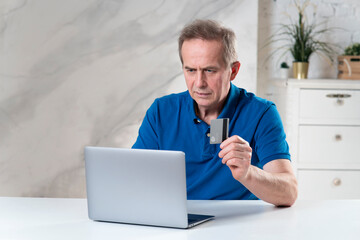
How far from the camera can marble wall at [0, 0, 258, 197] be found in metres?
3.20

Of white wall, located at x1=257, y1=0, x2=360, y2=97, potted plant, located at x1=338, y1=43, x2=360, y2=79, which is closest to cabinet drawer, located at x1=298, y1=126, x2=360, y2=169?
potted plant, located at x1=338, y1=43, x2=360, y2=79

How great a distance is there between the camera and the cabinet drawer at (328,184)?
3.28 metres

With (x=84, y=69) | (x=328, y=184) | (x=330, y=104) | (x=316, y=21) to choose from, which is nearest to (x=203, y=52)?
(x=84, y=69)

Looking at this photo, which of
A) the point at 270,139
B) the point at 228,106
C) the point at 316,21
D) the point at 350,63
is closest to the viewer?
the point at 270,139

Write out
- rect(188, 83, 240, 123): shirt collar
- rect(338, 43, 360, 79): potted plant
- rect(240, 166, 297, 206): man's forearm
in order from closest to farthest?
rect(240, 166, 297, 206): man's forearm
rect(188, 83, 240, 123): shirt collar
rect(338, 43, 360, 79): potted plant

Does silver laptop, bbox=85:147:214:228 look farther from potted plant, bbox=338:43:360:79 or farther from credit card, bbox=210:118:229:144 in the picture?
potted plant, bbox=338:43:360:79

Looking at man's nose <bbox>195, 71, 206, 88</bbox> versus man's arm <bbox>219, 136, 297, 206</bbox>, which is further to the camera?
man's nose <bbox>195, 71, 206, 88</bbox>

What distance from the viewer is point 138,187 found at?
4.50 ft

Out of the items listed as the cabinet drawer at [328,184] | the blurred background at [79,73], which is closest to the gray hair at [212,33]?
the blurred background at [79,73]

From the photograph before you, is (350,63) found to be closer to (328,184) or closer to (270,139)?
(328,184)

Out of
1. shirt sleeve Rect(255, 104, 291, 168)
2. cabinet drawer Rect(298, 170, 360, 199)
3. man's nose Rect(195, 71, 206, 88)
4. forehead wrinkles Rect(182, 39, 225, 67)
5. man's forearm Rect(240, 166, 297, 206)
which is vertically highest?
forehead wrinkles Rect(182, 39, 225, 67)

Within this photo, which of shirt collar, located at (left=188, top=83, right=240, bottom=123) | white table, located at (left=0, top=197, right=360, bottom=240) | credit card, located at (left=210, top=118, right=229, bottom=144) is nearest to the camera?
white table, located at (left=0, top=197, right=360, bottom=240)

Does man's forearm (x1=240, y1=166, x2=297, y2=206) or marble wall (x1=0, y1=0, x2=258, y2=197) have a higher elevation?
marble wall (x1=0, y1=0, x2=258, y2=197)

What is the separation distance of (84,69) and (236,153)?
6.42 feet
